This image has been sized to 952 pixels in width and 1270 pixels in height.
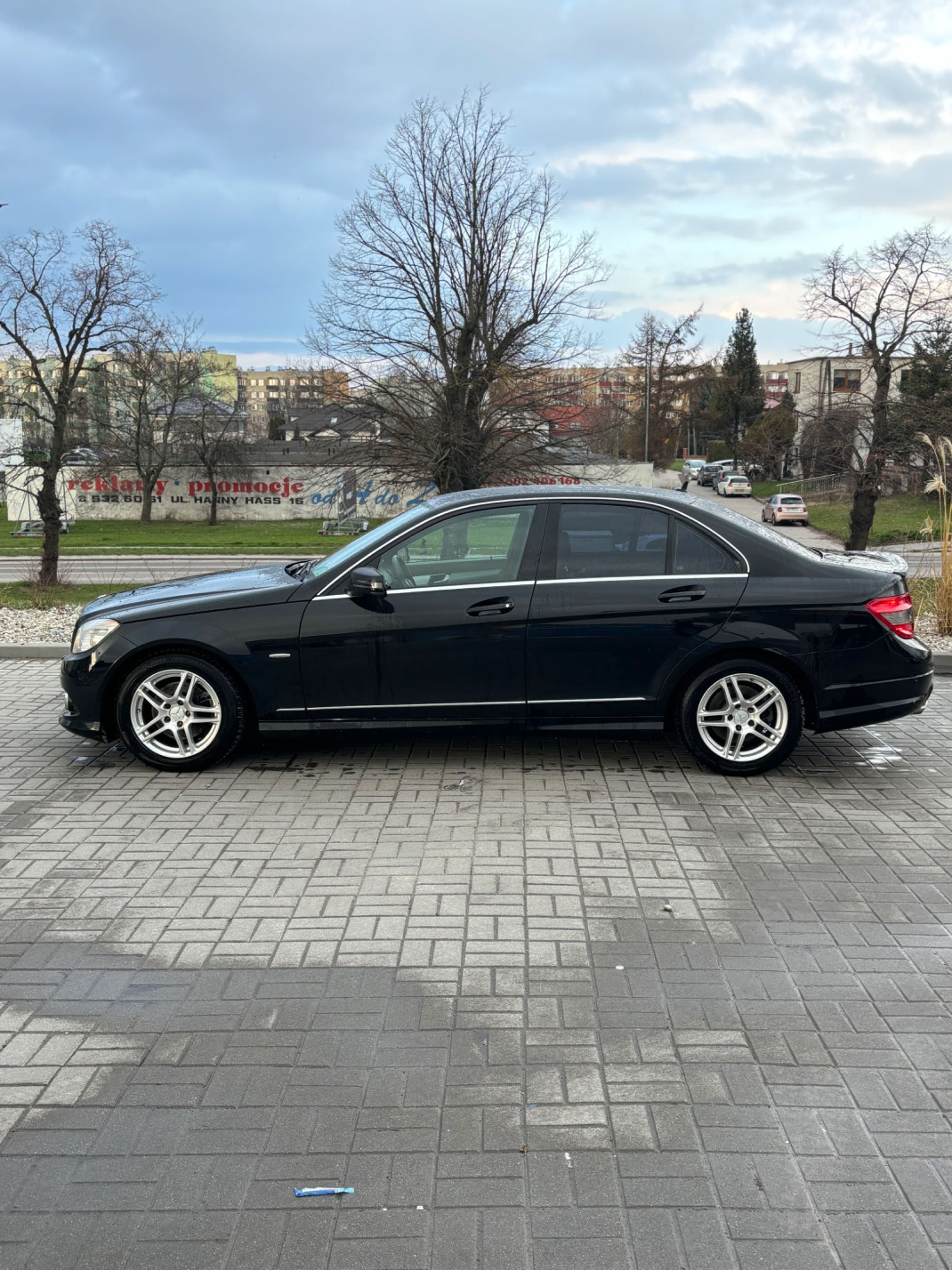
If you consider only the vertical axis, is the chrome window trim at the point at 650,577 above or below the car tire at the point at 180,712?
→ above

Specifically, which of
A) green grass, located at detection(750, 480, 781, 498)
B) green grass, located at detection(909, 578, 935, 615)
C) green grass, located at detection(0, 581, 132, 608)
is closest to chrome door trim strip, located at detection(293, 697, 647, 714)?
green grass, located at detection(909, 578, 935, 615)

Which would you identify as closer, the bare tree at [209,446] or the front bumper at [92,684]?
the front bumper at [92,684]

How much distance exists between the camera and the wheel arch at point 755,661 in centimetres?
583

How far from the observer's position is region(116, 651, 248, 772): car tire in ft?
19.3

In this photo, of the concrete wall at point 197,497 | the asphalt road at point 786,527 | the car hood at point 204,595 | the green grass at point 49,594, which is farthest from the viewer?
the concrete wall at point 197,497

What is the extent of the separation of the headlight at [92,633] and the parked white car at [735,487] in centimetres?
6706

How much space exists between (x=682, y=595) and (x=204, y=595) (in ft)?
9.36

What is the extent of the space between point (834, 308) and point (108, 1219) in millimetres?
25780

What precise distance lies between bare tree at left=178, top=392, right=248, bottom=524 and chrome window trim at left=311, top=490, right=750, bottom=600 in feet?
192

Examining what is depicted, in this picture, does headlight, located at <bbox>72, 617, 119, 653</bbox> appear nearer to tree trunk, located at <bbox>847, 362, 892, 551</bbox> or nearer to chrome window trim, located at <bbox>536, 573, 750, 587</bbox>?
chrome window trim, located at <bbox>536, 573, 750, 587</bbox>

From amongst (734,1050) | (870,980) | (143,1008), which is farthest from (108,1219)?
(870,980)

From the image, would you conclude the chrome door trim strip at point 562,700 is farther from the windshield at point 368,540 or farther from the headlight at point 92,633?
the headlight at point 92,633

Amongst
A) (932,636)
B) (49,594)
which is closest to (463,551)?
(932,636)

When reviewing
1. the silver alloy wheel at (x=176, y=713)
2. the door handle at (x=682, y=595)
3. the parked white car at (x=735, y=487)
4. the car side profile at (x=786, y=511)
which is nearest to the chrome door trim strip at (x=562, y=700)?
the door handle at (x=682, y=595)
